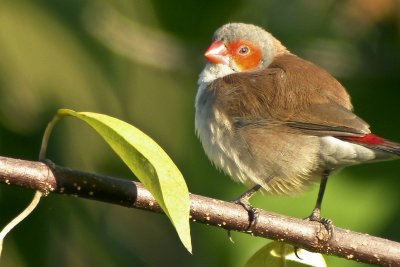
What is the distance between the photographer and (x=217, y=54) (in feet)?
14.7

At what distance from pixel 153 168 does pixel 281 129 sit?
5.52ft

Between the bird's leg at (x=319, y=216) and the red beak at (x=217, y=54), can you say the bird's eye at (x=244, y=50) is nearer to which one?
the red beak at (x=217, y=54)

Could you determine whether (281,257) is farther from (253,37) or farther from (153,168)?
(253,37)

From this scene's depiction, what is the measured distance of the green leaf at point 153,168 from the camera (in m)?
2.14

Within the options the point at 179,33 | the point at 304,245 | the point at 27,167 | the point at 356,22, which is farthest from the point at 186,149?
the point at 27,167

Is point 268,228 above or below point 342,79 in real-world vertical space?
below

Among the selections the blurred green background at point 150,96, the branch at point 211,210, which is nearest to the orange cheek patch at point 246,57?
the blurred green background at point 150,96

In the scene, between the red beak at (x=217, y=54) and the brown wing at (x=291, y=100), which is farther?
the red beak at (x=217, y=54)

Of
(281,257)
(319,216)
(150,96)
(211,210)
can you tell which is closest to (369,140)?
(319,216)

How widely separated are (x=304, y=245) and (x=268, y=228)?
15 cm

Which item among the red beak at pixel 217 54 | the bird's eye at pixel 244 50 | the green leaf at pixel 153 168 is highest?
the bird's eye at pixel 244 50

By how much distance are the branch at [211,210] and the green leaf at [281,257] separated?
33 millimetres

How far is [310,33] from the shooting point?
5.54m

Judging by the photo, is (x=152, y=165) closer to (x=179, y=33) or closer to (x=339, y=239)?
(x=339, y=239)
